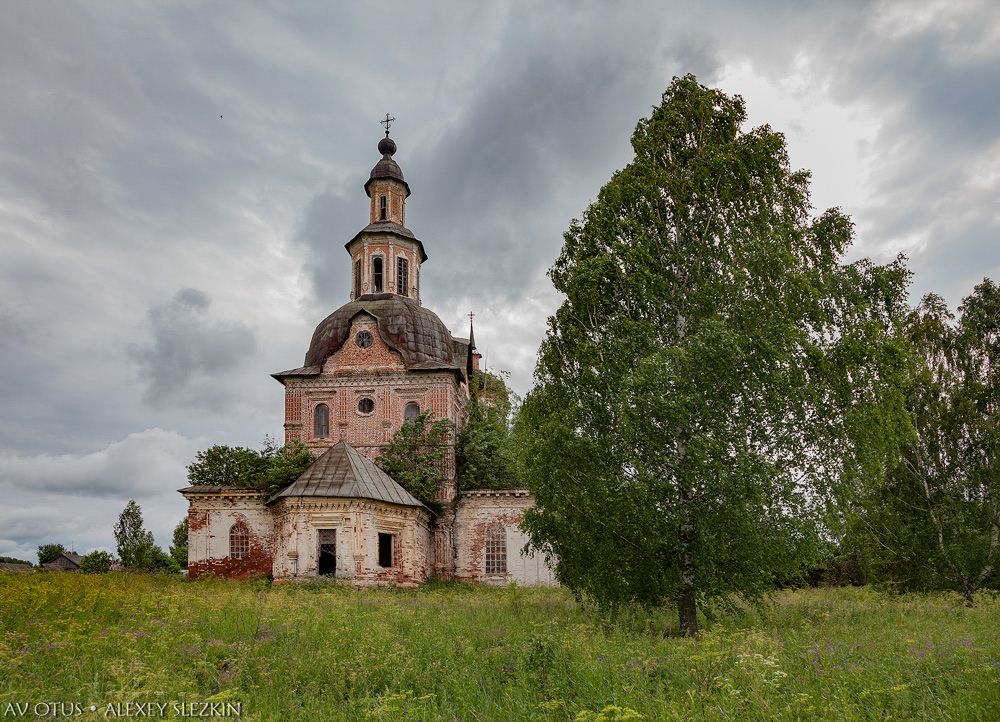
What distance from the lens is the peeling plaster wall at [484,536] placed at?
98.4ft

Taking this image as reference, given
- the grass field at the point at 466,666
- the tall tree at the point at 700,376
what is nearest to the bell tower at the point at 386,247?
the tall tree at the point at 700,376

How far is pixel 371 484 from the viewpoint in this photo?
2548 centimetres

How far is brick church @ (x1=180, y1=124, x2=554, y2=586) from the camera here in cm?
2416

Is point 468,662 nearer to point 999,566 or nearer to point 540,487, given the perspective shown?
point 540,487

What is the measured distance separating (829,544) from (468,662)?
667 cm

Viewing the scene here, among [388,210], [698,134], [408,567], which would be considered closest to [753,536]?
[698,134]

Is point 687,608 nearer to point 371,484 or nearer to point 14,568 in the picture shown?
point 371,484

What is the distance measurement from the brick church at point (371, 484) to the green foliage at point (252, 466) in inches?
33.6

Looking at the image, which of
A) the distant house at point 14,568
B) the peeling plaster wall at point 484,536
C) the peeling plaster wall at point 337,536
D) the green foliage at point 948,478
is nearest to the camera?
the green foliage at point 948,478

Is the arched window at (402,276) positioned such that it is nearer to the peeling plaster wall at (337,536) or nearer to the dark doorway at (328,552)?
the peeling plaster wall at (337,536)

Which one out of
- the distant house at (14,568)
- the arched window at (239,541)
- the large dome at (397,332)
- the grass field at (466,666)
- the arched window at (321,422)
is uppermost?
the large dome at (397,332)

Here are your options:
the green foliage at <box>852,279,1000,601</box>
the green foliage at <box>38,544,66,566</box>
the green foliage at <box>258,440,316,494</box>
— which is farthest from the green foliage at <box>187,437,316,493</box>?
the green foliage at <box>38,544,66,566</box>

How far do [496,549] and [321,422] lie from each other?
30.3ft

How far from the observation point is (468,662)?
9.19m
